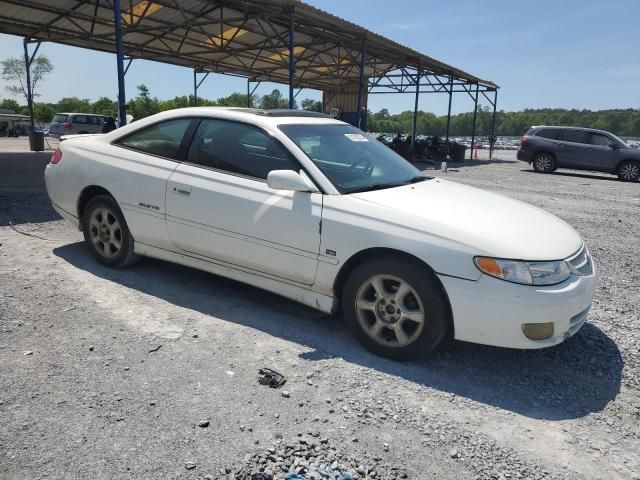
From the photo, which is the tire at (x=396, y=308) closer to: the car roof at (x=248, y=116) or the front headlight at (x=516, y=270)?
the front headlight at (x=516, y=270)

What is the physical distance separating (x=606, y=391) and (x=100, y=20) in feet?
51.5

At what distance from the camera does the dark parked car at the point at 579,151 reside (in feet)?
55.6

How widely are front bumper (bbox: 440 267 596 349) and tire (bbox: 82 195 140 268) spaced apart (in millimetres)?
2832

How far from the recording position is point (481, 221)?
10.2ft

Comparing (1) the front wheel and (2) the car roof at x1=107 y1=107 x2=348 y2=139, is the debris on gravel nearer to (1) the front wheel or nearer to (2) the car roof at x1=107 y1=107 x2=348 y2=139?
(2) the car roof at x1=107 y1=107 x2=348 y2=139

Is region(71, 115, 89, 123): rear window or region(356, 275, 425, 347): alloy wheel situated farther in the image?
region(71, 115, 89, 123): rear window

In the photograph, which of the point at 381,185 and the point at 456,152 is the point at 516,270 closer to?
the point at 381,185

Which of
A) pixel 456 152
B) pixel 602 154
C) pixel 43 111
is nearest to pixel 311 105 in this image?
pixel 456 152

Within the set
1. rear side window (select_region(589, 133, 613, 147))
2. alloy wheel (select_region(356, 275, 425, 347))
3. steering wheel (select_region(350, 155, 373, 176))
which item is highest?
rear side window (select_region(589, 133, 613, 147))

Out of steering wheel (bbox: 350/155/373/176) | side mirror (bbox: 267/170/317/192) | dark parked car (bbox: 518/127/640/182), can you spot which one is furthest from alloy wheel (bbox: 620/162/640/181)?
side mirror (bbox: 267/170/317/192)

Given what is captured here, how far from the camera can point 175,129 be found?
413cm

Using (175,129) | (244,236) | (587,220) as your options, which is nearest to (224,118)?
(175,129)

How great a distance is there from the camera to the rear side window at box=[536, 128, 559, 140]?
18.2 m

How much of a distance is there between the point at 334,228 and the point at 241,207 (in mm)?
769
